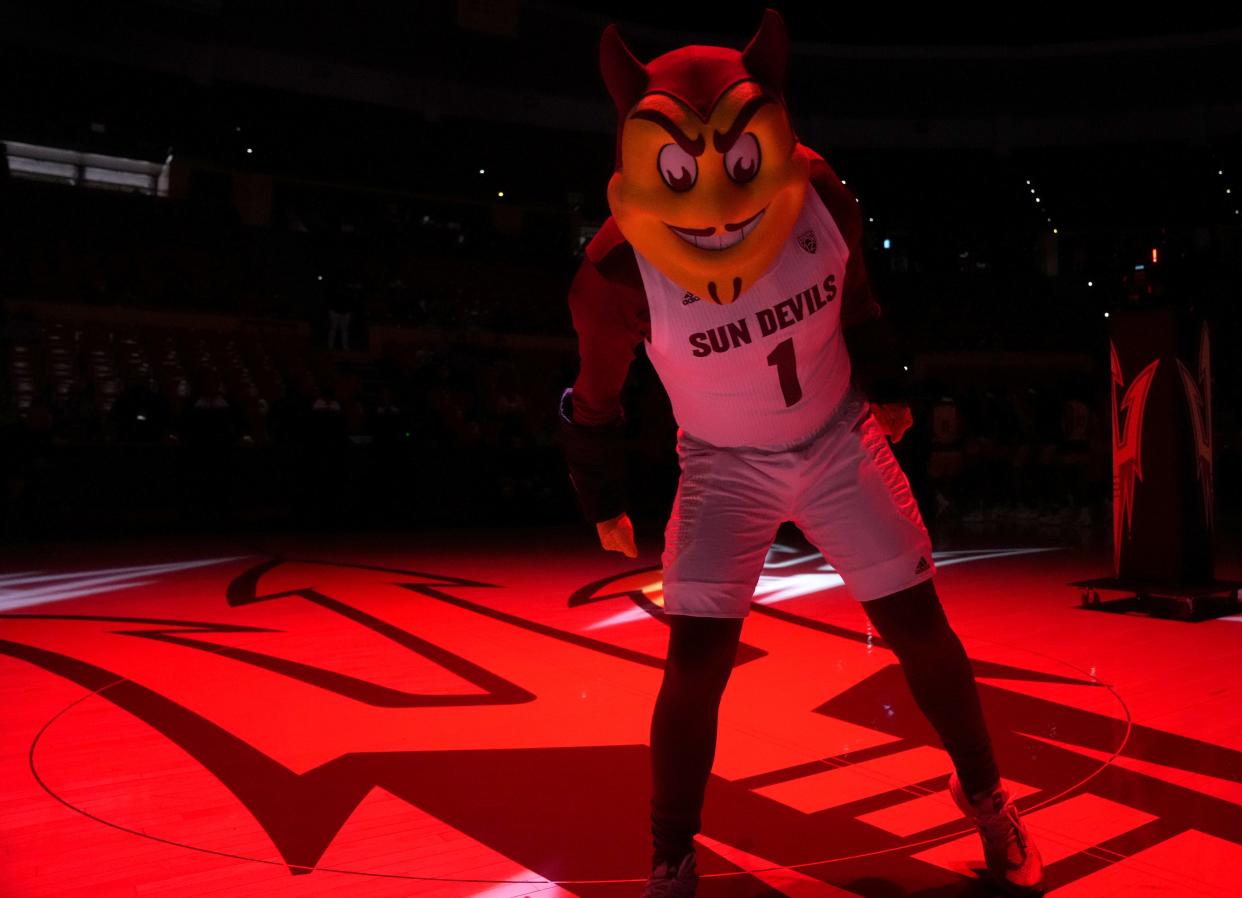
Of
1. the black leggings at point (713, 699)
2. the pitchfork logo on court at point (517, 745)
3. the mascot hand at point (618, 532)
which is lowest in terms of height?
the pitchfork logo on court at point (517, 745)

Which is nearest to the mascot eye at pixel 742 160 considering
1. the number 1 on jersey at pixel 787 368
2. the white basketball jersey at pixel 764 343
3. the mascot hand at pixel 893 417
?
the white basketball jersey at pixel 764 343

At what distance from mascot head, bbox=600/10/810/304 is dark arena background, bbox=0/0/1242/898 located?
1.02 metres

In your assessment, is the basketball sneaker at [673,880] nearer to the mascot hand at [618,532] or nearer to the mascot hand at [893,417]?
the mascot hand at [618,532]

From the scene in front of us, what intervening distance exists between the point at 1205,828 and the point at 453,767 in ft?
5.46

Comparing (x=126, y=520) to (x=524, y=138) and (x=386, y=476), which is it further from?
(x=524, y=138)

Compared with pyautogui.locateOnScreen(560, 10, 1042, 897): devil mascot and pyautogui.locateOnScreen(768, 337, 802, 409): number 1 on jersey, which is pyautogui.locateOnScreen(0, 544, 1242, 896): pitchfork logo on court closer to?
pyautogui.locateOnScreen(560, 10, 1042, 897): devil mascot

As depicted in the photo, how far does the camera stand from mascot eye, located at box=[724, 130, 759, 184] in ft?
5.15

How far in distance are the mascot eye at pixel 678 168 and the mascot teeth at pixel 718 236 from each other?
0.07 m

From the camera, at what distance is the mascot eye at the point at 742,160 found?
1.57 m

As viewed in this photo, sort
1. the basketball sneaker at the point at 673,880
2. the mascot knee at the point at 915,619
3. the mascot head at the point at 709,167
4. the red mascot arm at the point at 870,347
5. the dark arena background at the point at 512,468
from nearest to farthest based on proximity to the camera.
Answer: the mascot head at the point at 709,167 < the basketball sneaker at the point at 673,880 < the mascot knee at the point at 915,619 < the red mascot arm at the point at 870,347 < the dark arena background at the point at 512,468

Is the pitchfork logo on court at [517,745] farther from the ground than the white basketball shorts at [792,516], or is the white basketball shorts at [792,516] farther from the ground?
the white basketball shorts at [792,516]

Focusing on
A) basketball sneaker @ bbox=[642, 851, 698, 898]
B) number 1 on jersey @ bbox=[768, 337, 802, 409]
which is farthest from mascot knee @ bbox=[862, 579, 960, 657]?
basketball sneaker @ bbox=[642, 851, 698, 898]

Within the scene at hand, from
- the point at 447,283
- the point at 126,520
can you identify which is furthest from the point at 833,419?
the point at 447,283

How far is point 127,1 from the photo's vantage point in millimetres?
14359
